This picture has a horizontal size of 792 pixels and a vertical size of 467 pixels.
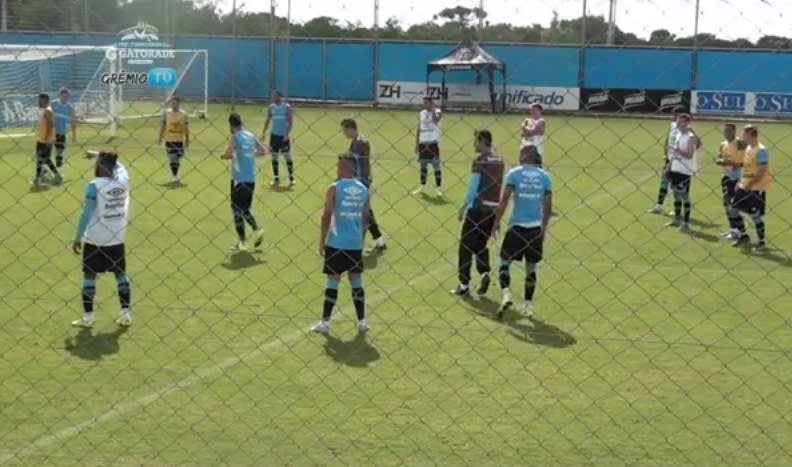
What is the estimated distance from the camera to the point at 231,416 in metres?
9.12

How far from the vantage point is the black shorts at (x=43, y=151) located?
2327 centimetres

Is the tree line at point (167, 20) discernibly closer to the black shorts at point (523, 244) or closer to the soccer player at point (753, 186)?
the soccer player at point (753, 186)

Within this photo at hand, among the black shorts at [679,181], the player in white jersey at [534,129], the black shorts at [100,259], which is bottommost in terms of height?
the black shorts at [100,259]

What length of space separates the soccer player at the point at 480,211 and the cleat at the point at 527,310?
3.31 feet

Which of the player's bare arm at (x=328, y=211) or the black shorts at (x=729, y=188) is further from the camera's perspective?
the black shorts at (x=729, y=188)

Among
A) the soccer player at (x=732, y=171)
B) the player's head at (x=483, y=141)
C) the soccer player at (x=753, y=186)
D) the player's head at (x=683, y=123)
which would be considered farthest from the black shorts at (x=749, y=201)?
the player's head at (x=483, y=141)

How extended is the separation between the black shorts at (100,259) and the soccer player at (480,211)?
4051 millimetres

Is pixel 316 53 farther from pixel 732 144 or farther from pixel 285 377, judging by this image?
pixel 285 377

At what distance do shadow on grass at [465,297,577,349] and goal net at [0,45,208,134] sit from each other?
2305 centimetres

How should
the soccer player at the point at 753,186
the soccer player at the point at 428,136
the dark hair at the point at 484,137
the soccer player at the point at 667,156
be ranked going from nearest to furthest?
the dark hair at the point at 484,137 → the soccer player at the point at 753,186 → the soccer player at the point at 667,156 → the soccer player at the point at 428,136

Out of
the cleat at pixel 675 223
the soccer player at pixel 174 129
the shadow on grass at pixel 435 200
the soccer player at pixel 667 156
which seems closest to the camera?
the soccer player at pixel 667 156

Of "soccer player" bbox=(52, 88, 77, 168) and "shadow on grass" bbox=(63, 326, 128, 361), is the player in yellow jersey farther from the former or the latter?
"shadow on grass" bbox=(63, 326, 128, 361)

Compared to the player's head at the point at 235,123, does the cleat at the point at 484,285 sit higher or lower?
lower

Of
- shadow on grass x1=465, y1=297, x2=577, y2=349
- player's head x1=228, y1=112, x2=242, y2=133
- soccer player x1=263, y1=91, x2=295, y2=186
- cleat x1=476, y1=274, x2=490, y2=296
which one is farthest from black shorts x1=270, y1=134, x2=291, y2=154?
shadow on grass x1=465, y1=297, x2=577, y2=349
